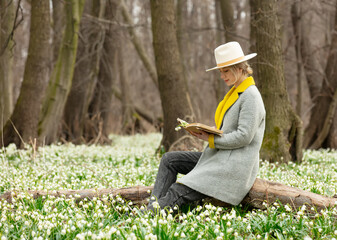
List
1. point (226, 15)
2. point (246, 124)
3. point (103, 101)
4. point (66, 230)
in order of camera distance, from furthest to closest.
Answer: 1. point (103, 101)
2. point (226, 15)
3. point (246, 124)
4. point (66, 230)

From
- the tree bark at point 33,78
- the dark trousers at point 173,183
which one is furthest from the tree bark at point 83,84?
the dark trousers at point 173,183

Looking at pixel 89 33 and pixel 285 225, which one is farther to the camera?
pixel 89 33

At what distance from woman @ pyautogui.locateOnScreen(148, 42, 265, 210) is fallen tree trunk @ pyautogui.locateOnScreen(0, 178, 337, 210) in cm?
18

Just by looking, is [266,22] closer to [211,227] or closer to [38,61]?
[38,61]

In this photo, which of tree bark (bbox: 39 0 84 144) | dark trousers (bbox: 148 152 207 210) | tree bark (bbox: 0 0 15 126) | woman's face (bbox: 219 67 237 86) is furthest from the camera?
tree bark (bbox: 39 0 84 144)

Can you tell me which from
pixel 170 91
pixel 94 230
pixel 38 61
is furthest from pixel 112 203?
pixel 38 61

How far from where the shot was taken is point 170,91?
1012 cm

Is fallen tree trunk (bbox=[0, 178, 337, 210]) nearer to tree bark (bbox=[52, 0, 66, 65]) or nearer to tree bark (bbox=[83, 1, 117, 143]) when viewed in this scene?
tree bark (bbox=[83, 1, 117, 143])

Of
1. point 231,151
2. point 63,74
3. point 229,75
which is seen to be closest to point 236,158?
point 231,151

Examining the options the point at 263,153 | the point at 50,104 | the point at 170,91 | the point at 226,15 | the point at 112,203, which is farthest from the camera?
the point at 226,15

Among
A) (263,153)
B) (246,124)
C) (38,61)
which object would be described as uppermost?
(38,61)

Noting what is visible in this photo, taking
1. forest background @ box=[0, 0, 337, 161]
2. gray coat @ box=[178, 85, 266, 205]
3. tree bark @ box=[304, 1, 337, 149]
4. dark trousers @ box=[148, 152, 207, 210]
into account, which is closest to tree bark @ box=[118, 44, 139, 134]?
forest background @ box=[0, 0, 337, 161]

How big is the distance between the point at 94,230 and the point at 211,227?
1074 millimetres

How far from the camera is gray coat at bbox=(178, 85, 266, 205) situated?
15.3ft
